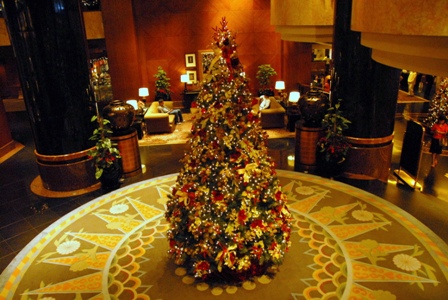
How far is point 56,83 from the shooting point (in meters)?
6.18

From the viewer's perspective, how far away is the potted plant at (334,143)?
6547mm

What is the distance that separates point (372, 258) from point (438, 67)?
223cm

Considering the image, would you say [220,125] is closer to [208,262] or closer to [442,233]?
[208,262]

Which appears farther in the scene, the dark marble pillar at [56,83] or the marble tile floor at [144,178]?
the dark marble pillar at [56,83]

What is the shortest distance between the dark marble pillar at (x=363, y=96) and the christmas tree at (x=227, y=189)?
341 cm

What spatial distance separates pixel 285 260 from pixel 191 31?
419 inches

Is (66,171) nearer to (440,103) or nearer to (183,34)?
(440,103)

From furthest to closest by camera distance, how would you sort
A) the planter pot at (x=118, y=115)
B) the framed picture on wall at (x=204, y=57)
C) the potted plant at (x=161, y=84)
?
the framed picture on wall at (x=204, y=57)
the potted plant at (x=161, y=84)
the planter pot at (x=118, y=115)

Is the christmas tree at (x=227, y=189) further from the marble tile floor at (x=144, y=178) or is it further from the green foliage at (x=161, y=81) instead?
the green foliage at (x=161, y=81)

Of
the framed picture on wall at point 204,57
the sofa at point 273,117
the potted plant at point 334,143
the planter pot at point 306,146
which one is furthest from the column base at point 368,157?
the framed picture on wall at point 204,57

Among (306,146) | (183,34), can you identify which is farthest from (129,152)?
(183,34)

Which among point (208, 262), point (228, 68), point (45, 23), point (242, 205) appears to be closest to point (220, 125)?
point (228, 68)

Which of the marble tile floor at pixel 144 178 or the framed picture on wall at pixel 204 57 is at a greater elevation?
the framed picture on wall at pixel 204 57

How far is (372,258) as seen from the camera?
4324 millimetres
